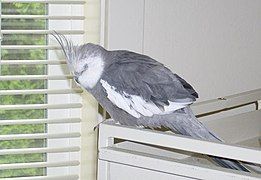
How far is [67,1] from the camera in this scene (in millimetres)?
1349

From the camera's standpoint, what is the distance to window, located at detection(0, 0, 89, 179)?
52.5 inches

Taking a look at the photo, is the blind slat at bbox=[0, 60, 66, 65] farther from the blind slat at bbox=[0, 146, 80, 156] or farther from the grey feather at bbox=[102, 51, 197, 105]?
the grey feather at bbox=[102, 51, 197, 105]

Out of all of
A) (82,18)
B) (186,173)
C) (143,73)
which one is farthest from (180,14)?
(186,173)

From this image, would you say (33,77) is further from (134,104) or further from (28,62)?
(134,104)

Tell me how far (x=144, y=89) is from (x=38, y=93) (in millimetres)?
379

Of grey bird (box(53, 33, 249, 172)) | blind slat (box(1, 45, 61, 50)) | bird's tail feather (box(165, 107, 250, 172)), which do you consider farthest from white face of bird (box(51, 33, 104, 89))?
blind slat (box(1, 45, 61, 50))

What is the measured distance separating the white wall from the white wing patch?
342 millimetres

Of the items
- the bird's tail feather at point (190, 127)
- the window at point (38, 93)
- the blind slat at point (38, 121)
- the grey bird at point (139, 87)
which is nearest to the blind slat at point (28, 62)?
the window at point (38, 93)

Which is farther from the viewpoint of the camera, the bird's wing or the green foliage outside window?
the green foliage outside window

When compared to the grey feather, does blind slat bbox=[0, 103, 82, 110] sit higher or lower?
lower

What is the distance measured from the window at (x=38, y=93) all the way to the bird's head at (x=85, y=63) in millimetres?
292

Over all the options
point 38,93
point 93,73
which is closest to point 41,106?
point 38,93

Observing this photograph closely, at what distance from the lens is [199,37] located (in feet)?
5.09

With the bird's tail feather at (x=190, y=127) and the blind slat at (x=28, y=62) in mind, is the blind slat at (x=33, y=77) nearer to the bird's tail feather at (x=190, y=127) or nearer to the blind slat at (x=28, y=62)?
the blind slat at (x=28, y=62)
